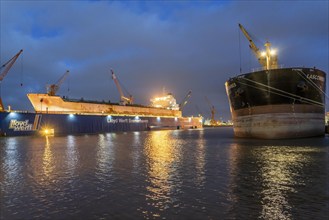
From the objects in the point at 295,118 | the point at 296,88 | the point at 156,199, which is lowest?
the point at 156,199

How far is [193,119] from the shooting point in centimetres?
14650

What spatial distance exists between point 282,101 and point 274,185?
24.1 meters

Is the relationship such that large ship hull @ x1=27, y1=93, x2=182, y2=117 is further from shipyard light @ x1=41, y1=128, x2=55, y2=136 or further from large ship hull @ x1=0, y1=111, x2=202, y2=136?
shipyard light @ x1=41, y1=128, x2=55, y2=136

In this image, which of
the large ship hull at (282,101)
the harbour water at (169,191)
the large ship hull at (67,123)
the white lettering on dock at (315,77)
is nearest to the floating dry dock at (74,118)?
the large ship hull at (67,123)

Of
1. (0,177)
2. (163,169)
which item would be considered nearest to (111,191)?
(163,169)

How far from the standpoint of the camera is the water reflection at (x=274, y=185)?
8727mm

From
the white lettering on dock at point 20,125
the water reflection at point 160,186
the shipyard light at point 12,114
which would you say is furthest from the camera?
the white lettering on dock at point 20,125

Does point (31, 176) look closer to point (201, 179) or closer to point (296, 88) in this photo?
point (201, 179)

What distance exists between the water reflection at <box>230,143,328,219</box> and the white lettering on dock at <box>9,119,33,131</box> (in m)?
51.9

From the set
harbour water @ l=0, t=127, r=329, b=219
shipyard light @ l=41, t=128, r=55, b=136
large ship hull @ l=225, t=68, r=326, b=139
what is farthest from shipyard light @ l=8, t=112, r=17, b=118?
large ship hull @ l=225, t=68, r=326, b=139

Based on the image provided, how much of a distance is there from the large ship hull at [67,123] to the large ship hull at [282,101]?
44.9 meters

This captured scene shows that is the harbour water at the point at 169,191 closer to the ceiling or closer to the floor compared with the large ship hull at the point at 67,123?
closer to the floor

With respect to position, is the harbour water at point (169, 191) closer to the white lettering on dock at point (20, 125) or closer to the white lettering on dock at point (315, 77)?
the white lettering on dock at point (315, 77)

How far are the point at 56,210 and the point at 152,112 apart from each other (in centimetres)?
10628
